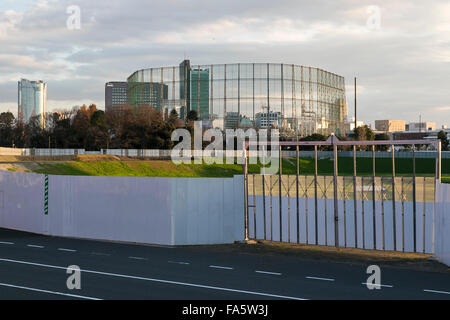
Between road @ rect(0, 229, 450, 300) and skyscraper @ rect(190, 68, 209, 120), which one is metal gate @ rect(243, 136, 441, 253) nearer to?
road @ rect(0, 229, 450, 300)

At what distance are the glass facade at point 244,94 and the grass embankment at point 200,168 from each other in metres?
31.0

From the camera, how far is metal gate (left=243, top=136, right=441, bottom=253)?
701 inches

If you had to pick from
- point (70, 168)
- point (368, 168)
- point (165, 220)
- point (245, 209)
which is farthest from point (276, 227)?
point (368, 168)

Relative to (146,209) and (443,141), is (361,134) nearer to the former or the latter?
(443,141)

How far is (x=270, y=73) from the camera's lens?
11062 cm

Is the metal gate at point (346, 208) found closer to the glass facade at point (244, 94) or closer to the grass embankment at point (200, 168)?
the grass embankment at point (200, 168)

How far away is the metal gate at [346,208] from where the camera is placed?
17797 millimetres

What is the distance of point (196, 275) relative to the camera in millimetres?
15148

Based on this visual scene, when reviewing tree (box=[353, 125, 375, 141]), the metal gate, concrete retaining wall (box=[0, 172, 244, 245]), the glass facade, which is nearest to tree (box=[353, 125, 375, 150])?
tree (box=[353, 125, 375, 141])

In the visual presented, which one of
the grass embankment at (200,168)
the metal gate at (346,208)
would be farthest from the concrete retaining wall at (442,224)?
the grass embankment at (200,168)

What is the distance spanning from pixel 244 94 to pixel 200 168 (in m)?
44.7

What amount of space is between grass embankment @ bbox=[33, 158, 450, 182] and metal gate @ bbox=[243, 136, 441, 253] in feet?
126

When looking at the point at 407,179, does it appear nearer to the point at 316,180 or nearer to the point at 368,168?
the point at 316,180
